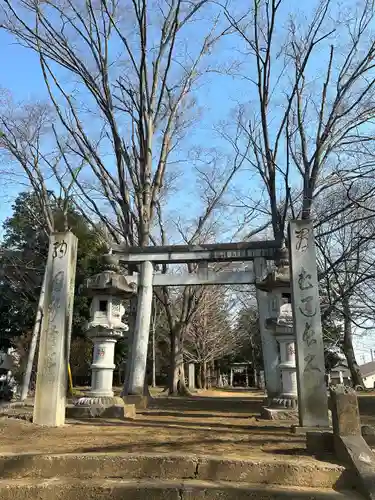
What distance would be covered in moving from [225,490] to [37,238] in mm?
21159

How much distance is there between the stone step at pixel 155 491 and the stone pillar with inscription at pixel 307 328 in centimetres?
262

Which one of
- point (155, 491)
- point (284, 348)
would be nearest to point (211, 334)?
point (284, 348)

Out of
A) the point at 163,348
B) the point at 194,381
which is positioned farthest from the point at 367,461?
the point at 163,348

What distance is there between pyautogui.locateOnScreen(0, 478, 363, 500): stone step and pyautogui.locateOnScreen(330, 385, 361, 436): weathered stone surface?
0.87 m

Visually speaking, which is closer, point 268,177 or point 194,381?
point 268,177

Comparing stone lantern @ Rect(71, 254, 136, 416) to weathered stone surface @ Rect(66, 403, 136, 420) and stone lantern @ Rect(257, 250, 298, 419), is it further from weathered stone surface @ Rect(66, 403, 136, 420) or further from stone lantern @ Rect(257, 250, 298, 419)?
stone lantern @ Rect(257, 250, 298, 419)

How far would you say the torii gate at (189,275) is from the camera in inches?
435

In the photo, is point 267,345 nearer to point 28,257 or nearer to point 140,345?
point 140,345

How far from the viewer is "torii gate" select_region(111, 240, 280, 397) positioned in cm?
1105

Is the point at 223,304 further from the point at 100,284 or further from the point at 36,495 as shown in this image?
the point at 36,495

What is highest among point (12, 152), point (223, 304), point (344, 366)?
point (12, 152)

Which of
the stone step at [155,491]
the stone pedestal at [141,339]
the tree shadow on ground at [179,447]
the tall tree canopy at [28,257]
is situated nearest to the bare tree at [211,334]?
the tall tree canopy at [28,257]

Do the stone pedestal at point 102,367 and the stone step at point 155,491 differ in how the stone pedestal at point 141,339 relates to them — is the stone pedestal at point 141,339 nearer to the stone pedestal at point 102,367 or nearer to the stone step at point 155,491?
→ the stone pedestal at point 102,367

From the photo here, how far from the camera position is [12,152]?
15.7 metres
